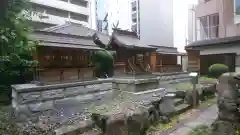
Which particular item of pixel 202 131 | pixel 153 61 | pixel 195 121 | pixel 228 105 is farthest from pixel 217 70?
pixel 228 105

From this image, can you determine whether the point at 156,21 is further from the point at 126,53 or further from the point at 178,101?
the point at 178,101

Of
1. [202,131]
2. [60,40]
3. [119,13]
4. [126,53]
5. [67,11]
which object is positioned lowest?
[202,131]

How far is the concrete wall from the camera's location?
28.8m

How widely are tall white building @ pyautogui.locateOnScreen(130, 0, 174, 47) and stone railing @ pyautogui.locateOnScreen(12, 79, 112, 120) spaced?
1806 cm

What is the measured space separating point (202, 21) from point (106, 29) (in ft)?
67.9

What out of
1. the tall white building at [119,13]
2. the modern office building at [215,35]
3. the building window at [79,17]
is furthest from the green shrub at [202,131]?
the building window at [79,17]

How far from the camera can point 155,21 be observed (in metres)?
29.1

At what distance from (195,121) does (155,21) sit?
2407cm

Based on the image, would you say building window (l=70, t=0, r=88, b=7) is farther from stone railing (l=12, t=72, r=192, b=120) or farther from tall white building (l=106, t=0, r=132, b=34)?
stone railing (l=12, t=72, r=192, b=120)

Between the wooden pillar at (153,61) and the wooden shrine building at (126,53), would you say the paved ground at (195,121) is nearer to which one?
the wooden shrine building at (126,53)

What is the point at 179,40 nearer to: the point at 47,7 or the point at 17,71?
the point at 17,71

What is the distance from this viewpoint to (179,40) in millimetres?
26719

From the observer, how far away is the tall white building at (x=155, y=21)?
1133 inches

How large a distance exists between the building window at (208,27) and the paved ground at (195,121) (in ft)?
48.8
